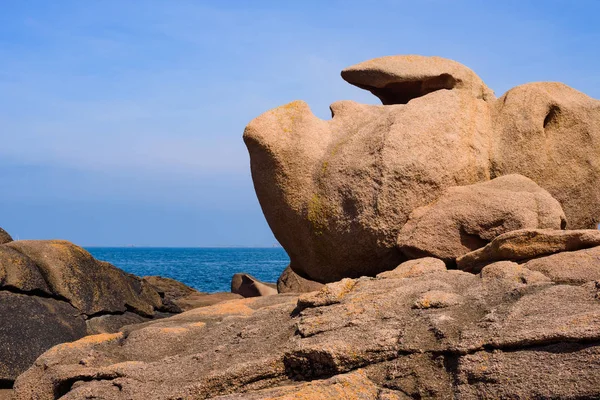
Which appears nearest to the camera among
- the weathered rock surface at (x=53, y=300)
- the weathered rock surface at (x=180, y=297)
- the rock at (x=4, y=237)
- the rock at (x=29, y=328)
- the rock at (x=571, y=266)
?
the rock at (x=571, y=266)

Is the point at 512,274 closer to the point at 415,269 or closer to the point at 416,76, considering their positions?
the point at 415,269

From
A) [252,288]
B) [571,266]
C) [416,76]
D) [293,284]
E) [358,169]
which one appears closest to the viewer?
[571,266]

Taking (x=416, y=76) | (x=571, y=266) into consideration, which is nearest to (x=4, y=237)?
(x=416, y=76)

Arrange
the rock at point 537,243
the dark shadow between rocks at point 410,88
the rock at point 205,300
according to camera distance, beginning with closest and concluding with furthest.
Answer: the rock at point 537,243, the dark shadow between rocks at point 410,88, the rock at point 205,300

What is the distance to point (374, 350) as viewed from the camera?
20.9 ft

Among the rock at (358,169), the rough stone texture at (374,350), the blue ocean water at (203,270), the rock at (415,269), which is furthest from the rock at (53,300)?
the blue ocean water at (203,270)

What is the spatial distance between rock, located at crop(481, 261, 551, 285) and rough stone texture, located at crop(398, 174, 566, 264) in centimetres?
201

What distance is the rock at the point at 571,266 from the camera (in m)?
7.71

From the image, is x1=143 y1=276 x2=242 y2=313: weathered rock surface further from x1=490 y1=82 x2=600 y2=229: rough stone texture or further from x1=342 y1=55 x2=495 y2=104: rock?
x1=490 y1=82 x2=600 y2=229: rough stone texture

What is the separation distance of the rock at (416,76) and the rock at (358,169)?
0.40 m

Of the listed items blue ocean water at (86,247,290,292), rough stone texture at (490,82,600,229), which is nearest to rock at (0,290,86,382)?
rough stone texture at (490,82,600,229)

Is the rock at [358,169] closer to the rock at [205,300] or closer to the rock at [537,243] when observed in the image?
the rock at [537,243]

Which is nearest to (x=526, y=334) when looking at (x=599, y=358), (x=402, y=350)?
(x=599, y=358)

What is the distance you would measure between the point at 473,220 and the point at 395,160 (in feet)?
4.62
